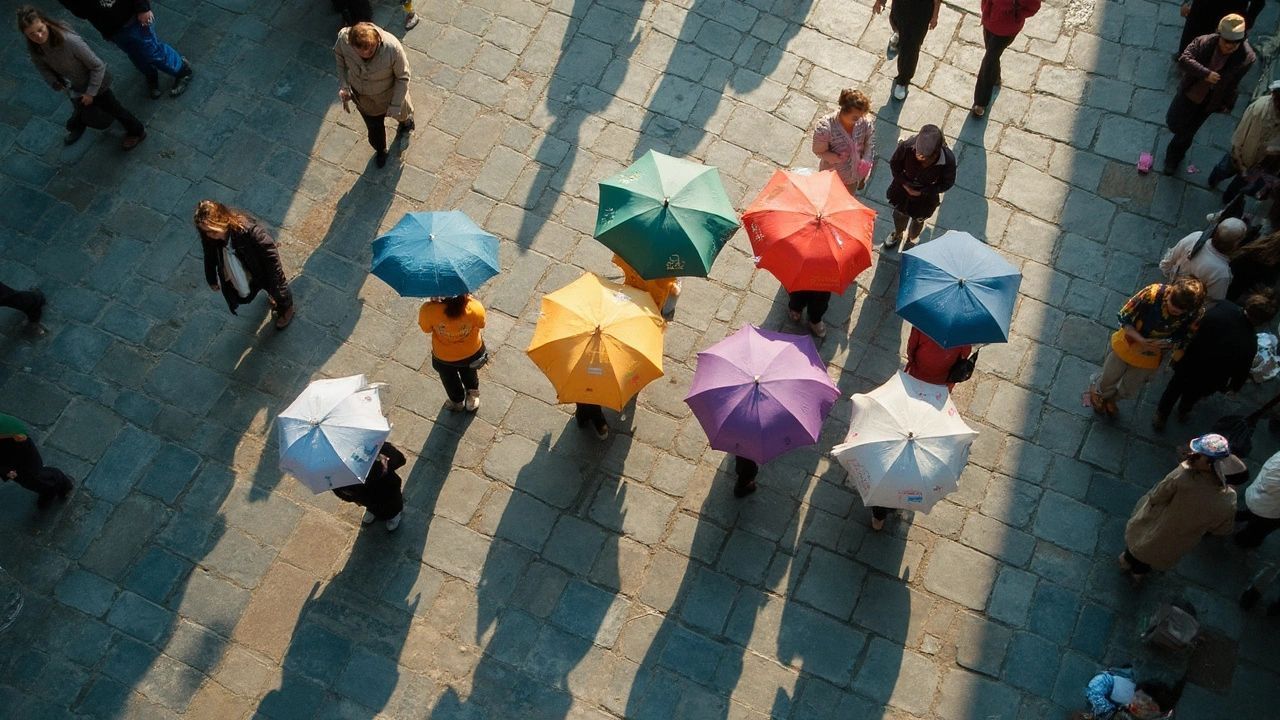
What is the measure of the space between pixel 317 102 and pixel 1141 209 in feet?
26.8

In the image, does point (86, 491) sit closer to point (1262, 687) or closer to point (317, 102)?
point (317, 102)

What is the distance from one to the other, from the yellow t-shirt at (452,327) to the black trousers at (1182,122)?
670 cm

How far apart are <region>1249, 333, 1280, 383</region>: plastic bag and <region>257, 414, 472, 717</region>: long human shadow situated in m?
6.87

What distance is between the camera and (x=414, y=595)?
26.7ft

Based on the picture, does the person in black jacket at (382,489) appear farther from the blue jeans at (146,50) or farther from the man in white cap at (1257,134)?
the man in white cap at (1257,134)

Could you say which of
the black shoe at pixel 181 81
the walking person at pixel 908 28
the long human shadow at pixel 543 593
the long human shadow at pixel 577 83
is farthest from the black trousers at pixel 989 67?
the black shoe at pixel 181 81

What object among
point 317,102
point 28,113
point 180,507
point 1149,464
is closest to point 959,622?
point 1149,464

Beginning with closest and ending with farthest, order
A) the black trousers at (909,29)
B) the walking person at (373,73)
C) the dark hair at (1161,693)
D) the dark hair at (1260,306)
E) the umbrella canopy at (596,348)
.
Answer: the dark hair at (1161,693) < the umbrella canopy at (596,348) < the dark hair at (1260,306) < the walking person at (373,73) < the black trousers at (909,29)

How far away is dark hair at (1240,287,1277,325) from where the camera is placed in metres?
8.07

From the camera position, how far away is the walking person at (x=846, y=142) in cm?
850

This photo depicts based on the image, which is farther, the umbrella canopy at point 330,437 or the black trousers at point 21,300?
the black trousers at point 21,300

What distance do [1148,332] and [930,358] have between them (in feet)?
5.37

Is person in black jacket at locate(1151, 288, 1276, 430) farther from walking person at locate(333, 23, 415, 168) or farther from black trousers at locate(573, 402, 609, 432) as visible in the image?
walking person at locate(333, 23, 415, 168)

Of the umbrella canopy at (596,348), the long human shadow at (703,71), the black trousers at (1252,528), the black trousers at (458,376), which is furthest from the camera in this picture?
the long human shadow at (703,71)
